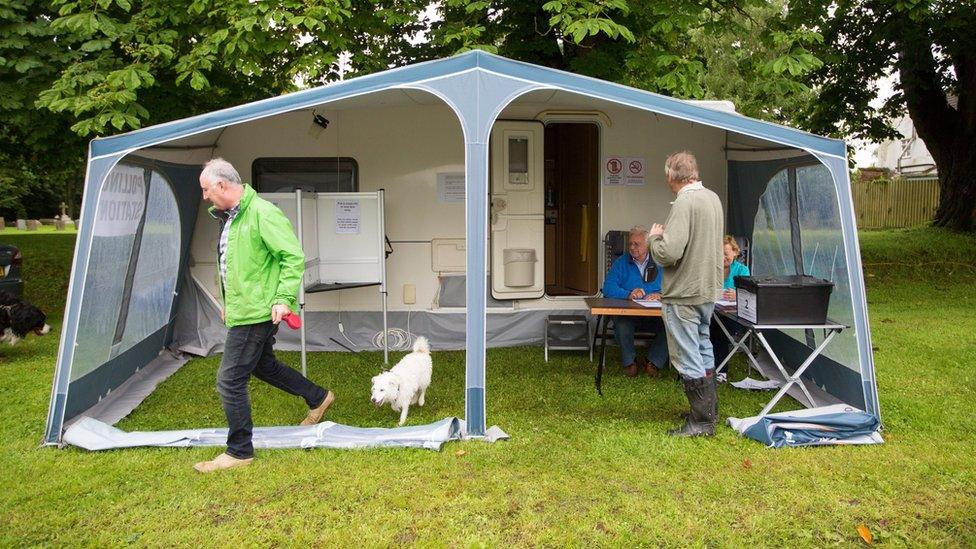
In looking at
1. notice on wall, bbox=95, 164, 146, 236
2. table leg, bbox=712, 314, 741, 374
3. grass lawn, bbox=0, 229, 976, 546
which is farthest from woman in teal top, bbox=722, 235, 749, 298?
notice on wall, bbox=95, 164, 146, 236

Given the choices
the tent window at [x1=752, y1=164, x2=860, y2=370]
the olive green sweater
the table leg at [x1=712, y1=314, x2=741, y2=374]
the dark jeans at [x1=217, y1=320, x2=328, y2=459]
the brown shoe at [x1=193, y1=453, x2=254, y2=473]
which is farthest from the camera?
the table leg at [x1=712, y1=314, x2=741, y2=374]

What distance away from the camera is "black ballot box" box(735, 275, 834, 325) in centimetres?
466

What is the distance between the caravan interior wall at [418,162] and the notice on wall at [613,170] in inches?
2.0

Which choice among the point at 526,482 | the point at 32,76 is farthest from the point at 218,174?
the point at 32,76

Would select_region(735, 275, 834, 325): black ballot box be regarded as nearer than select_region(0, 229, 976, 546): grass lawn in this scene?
No

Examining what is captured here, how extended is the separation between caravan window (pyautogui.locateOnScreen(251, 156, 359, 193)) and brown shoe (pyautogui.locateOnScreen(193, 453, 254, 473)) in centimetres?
333

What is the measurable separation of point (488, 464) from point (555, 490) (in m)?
0.45

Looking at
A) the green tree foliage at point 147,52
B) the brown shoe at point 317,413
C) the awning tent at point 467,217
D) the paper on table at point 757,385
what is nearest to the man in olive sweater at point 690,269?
the awning tent at point 467,217

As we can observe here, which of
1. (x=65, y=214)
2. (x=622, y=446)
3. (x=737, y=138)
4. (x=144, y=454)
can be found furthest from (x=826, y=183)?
(x=65, y=214)

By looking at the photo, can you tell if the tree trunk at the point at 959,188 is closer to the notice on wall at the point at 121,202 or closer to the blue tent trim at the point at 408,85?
the blue tent trim at the point at 408,85

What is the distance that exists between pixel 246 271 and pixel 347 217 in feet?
8.87

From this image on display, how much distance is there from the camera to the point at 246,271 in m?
3.92

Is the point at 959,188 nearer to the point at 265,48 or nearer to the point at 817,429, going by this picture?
the point at 817,429

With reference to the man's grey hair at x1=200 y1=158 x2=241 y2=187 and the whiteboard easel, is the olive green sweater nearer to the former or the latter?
the man's grey hair at x1=200 y1=158 x2=241 y2=187
